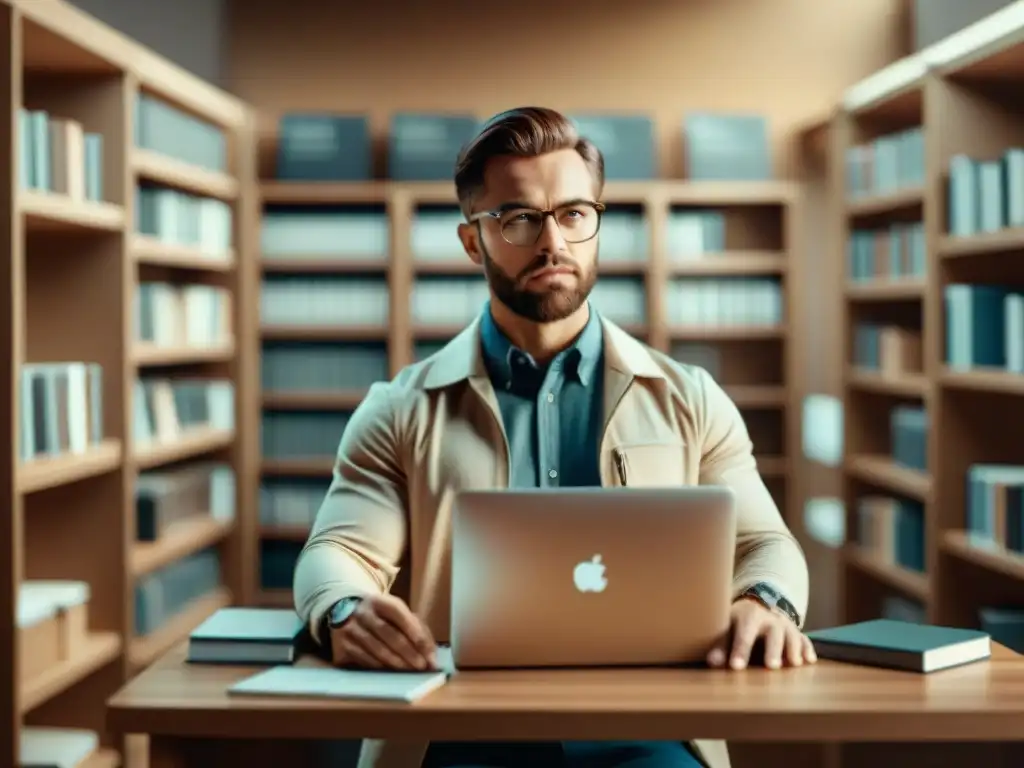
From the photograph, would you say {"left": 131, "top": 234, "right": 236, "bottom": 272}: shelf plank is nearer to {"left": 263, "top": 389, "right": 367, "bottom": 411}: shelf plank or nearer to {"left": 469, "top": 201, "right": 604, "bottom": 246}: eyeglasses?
{"left": 263, "top": 389, "right": 367, "bottom": 411}: shelf plank

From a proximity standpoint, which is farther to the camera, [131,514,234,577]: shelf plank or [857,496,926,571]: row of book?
[857,496,926,571]: row of book

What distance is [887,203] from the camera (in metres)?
4.71

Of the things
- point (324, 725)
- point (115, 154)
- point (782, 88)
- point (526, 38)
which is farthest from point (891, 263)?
point (324, 725)

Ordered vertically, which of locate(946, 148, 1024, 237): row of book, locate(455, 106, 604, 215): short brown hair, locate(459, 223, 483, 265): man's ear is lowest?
locate(459, 223, 483, 265): man's ear

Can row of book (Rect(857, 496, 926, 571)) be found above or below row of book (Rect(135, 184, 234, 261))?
below

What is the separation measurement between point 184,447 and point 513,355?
273 centimetres

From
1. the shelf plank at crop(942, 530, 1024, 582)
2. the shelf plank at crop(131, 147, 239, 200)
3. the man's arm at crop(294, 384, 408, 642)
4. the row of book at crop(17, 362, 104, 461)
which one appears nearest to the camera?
the man's arm at crop(294, 384, 408, 642)

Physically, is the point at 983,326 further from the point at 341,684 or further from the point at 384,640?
the point at 341,684

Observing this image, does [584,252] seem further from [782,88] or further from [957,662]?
[782,88]

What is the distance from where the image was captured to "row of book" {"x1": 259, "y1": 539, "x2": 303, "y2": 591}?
5695mm

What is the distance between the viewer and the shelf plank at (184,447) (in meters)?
4.34

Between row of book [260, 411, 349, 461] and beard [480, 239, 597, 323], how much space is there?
362 centimetres

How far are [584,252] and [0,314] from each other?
5.36ft

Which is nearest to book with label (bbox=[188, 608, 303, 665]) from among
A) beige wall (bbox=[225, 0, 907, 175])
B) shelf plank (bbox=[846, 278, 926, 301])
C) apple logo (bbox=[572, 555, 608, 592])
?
apple logo (bbox=[572, 555, 608, 592])
